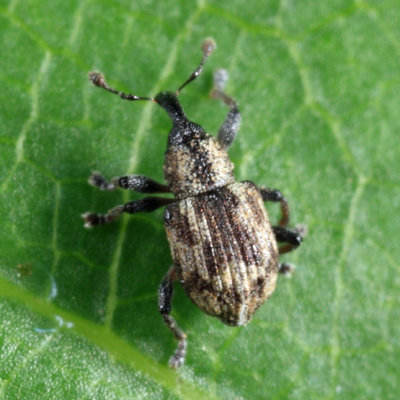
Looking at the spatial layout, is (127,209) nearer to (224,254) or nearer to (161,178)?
(161,178)

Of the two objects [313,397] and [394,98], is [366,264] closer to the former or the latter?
[313,397]

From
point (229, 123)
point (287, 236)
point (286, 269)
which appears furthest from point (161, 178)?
point (286, 269)

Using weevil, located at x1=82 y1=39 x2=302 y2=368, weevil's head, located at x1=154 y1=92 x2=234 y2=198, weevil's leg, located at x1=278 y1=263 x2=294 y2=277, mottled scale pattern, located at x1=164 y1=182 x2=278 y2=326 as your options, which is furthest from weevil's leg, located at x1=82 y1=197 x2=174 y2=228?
weevil's leg, located at x1=278 y1=263 x2=294 y2=277

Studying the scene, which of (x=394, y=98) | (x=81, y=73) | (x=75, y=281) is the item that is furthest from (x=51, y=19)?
(x=394, y=98)

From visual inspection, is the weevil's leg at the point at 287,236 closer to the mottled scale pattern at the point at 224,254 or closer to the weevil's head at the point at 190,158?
the mottled scale pattern at the point at 224,254

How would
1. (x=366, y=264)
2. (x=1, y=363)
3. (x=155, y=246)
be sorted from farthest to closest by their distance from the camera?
(x=366, y=264) < (x=155, y=246) < (x=1, y=363)
